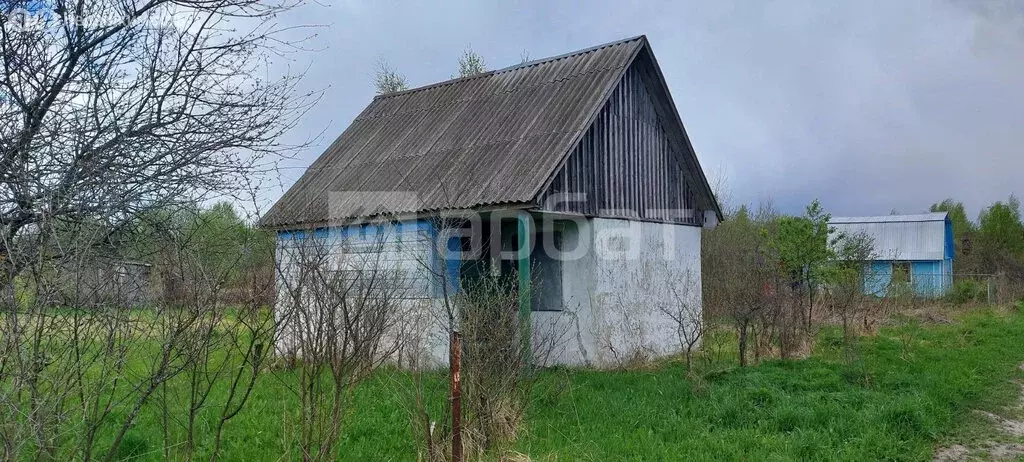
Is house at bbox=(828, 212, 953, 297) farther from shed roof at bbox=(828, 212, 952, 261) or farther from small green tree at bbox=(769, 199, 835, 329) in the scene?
small green tree at bbox=(769, 199, 835, 329)

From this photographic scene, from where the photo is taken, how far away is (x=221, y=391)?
870 cm

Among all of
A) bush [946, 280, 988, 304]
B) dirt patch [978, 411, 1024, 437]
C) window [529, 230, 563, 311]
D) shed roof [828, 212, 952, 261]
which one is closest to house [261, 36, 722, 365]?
window [529, 230, 563, 311]

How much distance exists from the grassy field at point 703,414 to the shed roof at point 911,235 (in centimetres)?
2709

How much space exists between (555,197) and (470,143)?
8.08 feet

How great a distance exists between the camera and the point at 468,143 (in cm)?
1224

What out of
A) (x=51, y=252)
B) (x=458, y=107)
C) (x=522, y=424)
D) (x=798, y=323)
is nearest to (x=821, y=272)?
(x=798, y=323)

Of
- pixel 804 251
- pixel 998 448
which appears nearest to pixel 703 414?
pixel 998 448

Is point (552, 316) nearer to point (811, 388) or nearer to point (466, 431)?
point (811, 388)

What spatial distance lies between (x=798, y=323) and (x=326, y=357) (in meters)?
9.99

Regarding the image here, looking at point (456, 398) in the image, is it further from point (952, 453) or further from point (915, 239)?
point (915, 239)

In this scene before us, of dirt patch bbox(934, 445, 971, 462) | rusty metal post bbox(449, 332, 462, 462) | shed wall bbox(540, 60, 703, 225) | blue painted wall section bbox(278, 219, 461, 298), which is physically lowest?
dirt patch bbox(934, 445, 971, 462)

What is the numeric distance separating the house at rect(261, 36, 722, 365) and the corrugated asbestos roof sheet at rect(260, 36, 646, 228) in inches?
1.3

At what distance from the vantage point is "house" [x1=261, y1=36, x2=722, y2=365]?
418 inches

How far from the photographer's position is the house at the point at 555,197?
10.6 m
